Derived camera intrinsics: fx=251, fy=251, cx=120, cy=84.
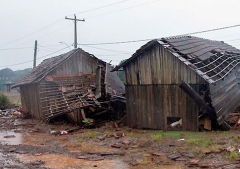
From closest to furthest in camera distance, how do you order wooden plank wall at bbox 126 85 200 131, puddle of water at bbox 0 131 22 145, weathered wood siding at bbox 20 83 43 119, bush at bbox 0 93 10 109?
wooden plank wall at bbox 126 85 200 131 → puddle of water at bbox 0 131 22 145 → weathered wood siding at bbox 20 83 43 119 → bush at bbox 0 93 10 109

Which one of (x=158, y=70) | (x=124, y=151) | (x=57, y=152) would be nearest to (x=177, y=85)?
(x=158, y=70)

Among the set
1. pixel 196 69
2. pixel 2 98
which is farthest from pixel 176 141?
pixel 2 98

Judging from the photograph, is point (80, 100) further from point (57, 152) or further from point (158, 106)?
point (57, 152)

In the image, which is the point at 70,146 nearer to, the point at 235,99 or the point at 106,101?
the point at 106,101

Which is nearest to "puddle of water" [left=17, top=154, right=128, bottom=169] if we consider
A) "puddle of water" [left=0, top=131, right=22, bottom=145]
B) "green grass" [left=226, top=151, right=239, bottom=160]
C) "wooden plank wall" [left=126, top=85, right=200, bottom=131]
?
"green grass" [left=226, top=151, right=239, bottom=160]

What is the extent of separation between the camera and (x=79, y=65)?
21.0 meters

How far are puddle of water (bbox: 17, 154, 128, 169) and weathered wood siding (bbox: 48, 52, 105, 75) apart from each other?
1023 cm

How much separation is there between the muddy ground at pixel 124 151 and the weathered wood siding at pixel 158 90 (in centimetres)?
94

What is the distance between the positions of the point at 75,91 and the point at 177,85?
909 centimetres

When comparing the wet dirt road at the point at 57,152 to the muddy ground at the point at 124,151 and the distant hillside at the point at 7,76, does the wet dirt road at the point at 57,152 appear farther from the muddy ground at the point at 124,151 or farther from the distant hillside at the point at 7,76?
the distant hillside at the point at 7,76

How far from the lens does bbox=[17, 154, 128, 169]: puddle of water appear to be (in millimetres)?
8609

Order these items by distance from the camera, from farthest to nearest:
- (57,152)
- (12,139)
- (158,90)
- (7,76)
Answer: (7,76) < (12,139) < (158,90) < (57,152)

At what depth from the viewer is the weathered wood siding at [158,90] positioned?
12.7 metres

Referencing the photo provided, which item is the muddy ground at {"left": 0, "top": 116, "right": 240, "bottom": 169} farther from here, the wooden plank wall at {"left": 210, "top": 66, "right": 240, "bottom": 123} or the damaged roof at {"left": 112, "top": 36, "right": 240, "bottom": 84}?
the damaged roof at {"left": 112, "top": 36, "right": 240, "bottom": 84}
